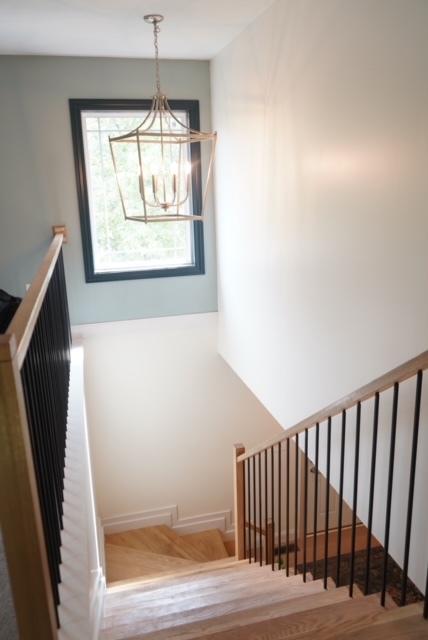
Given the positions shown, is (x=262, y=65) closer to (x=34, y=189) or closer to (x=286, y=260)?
(x=286, y=260)

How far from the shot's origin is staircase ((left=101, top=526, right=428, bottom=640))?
5.76ft

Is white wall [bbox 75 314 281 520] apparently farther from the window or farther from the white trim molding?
the white trim molding

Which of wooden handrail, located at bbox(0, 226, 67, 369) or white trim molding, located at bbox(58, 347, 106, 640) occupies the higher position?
wooden handrail, located at bbox(0, 226, 67, 369)

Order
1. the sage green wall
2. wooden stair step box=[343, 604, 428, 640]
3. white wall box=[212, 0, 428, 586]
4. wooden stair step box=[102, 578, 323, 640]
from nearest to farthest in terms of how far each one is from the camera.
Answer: wooden stair step box=[343, 604, 428, 640], white wall box=[212, 0, 428, 586], wooden stair step box=[102, 578, 323, 640], the sage green wall

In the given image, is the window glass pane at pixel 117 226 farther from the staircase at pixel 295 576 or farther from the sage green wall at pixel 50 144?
the staircase at pixel 295 576

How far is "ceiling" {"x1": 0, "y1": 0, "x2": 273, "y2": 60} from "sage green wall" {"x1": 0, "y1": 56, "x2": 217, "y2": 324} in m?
0.15

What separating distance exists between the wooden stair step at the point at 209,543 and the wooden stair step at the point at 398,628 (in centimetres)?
401

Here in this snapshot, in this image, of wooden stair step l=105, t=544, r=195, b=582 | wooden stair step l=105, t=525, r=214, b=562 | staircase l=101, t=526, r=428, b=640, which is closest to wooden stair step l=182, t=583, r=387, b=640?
staircase l=101, t=526, r=428, b=640

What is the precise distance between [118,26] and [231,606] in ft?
11.2

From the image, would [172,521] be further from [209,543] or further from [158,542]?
[209,543]

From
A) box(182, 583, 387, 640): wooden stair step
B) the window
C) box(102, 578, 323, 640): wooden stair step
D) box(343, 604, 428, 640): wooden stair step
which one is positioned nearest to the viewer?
box(343, 604, 428, 640): wooden stair step

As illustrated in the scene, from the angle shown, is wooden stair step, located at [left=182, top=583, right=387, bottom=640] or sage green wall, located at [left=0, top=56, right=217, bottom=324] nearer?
wooden stair step, located at [left=182, top=583, right=387, bottom=640]

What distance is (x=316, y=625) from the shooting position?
1790 mm

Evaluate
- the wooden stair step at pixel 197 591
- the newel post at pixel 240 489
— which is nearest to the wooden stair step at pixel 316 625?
the wooden stair step at pixel 197 591
